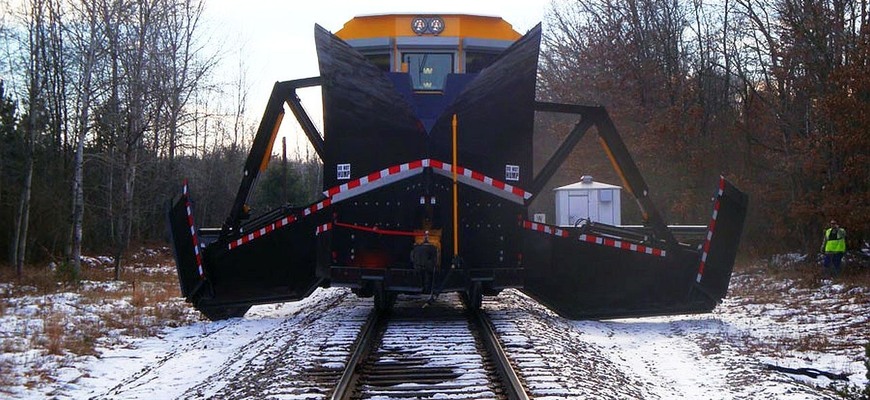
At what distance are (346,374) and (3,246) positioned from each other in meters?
26.2

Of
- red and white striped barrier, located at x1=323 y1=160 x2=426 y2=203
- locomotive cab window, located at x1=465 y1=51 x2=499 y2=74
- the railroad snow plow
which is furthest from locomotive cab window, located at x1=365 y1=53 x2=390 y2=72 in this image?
red and white striped barrier, located at x1=323 y1=160 x2=426 y2=203

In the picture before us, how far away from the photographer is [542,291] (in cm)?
1172

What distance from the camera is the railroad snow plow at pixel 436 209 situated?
10523 millimetres

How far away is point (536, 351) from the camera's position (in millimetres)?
9047

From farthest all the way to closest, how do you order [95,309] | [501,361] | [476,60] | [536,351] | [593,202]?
[593,202], [95,309], [476,60], [536,351], [501,361]

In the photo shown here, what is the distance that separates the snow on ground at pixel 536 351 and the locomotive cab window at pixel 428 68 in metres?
3.36

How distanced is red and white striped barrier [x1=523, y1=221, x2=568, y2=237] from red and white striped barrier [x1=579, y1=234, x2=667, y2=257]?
35cm

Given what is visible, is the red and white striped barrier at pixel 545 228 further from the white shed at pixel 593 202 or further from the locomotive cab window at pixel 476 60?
the white shed at pixel 593 202

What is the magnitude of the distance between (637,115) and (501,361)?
25.4 m

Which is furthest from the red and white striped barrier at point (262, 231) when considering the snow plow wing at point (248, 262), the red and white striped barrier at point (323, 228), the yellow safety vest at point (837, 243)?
the yellow safety vest at point (837, 243)

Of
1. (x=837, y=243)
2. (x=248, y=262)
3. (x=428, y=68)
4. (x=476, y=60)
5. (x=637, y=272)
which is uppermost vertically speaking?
(x=476, y=60)

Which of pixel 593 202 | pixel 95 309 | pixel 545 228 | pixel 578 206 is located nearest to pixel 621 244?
pixel 545 228

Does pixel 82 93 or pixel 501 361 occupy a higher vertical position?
pixel 82 93

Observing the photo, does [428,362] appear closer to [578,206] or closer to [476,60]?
[476,60]
